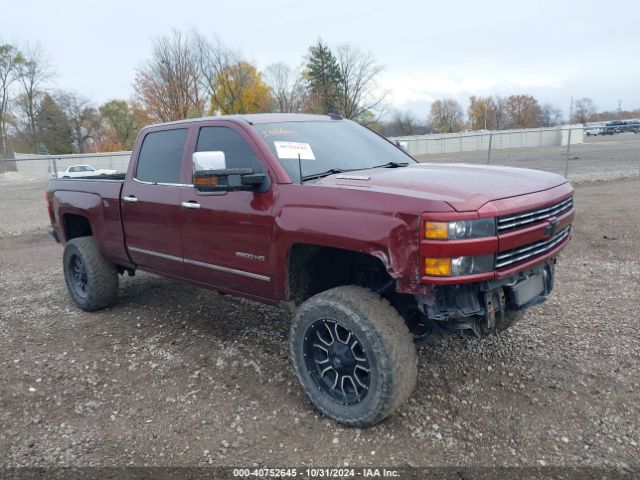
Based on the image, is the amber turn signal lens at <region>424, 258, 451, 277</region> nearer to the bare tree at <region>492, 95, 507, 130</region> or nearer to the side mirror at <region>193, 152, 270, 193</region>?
the side mirror at <region>193, 152, 270, 193</region>

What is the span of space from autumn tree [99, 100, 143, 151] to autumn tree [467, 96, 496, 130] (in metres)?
51.3

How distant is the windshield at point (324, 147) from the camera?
3.66 metres

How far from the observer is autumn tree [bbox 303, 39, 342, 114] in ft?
147

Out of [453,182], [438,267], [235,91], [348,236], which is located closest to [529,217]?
[453,182]

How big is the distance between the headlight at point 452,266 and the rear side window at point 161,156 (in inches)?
93.8

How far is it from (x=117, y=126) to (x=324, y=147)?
60.9 metres

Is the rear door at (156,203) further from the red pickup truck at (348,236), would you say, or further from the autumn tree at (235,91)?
the autumn tree at (235,91)

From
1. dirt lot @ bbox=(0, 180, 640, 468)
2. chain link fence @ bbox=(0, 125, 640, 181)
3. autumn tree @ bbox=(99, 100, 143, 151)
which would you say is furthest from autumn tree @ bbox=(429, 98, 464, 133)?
dirt lot @ bbox=(0, 180, 640, 468)

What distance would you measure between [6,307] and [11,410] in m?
2.63

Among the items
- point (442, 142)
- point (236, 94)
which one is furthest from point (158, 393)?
point (442, 142)

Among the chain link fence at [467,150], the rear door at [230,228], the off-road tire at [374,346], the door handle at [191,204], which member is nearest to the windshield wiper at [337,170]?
the rear door at [230,228]

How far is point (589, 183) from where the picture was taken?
14.3 metres

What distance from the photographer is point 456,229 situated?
271cm

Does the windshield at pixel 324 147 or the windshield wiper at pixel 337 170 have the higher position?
the windshield at pixel 324 147
